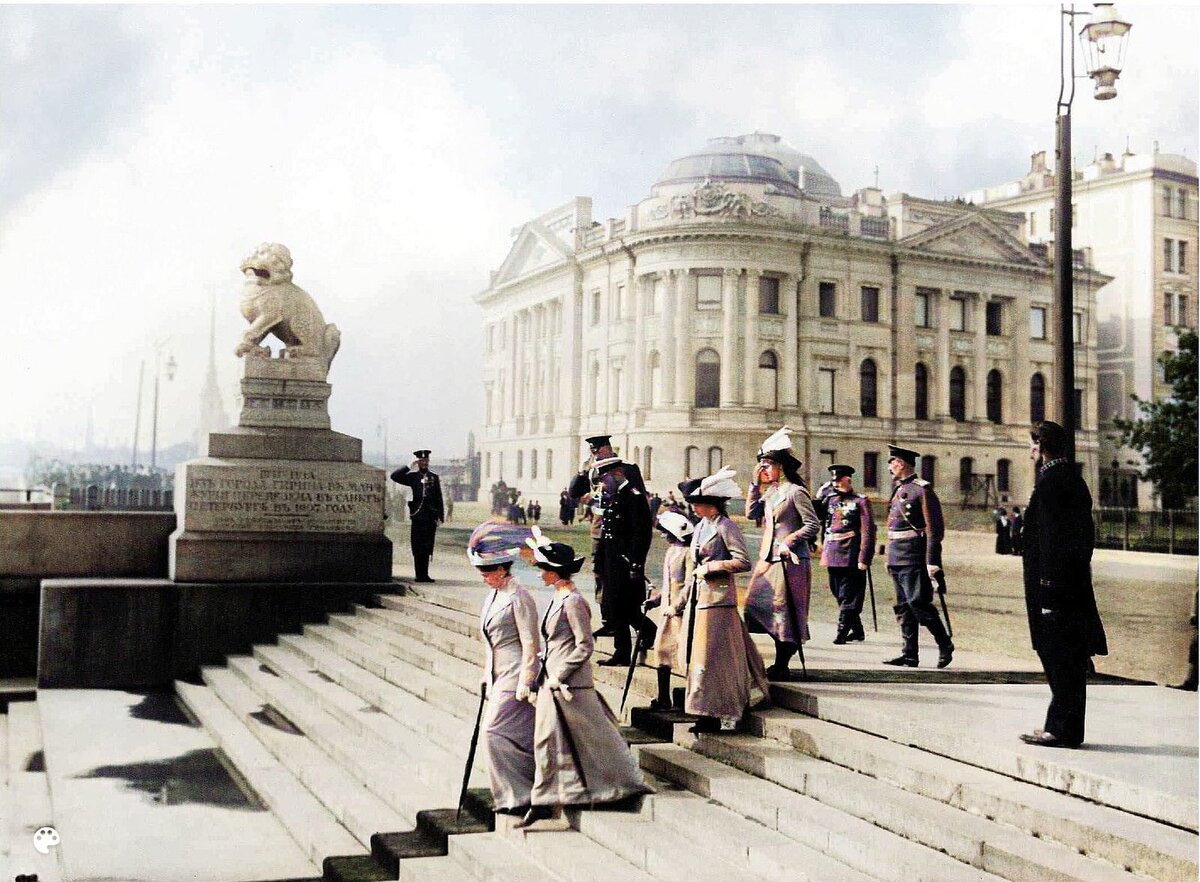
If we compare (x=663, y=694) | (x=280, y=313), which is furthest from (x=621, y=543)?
(x=280, y=313)

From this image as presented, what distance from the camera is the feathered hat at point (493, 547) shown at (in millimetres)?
6289

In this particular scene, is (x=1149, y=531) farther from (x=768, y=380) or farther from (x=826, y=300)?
(x=768, y=380)

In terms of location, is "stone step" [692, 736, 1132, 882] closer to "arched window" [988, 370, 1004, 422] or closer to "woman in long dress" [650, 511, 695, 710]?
"woman in long dress" [650, 511, 695, 710]

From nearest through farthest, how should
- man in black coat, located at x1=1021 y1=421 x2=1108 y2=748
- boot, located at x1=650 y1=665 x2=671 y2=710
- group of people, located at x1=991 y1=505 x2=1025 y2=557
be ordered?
man in black coat, located at x1=1021 y1=421 x2=1108 y2=748, boot, located at x1=650 y1=665 x2=671 y2=710, group of people, located at x1=991 y1=505 x2=1025 y2=557

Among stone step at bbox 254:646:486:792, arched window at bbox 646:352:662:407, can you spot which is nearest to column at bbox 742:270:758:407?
arched window at bbox 646:352:662:407

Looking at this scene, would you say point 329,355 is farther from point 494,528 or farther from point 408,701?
point 494,528

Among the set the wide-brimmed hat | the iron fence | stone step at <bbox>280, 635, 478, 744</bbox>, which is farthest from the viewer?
the iron fence

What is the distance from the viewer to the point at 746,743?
21.8ft

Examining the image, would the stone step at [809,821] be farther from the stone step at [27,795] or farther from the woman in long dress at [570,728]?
the stone step at [27,795]

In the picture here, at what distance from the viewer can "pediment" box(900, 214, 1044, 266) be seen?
33.1 ft

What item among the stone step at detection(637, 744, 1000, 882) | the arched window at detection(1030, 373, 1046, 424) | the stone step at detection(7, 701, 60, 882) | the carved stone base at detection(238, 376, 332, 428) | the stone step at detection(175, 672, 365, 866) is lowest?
the stone step at detection(7, 701, 60, 882)

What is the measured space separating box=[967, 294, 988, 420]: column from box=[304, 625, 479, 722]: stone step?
4513 millimetres

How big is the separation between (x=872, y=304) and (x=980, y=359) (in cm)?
100

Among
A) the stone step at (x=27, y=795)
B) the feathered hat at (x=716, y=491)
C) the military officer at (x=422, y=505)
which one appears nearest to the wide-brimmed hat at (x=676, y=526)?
the feathered hat at (x=716, y=491)
